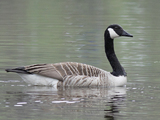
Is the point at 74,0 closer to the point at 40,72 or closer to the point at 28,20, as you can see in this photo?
the point at 28,20

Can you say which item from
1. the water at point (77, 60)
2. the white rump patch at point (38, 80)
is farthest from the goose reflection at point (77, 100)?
the white rump patch at point (38, 80)

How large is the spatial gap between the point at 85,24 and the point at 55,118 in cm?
2481

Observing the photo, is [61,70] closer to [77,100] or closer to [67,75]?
[67,75]

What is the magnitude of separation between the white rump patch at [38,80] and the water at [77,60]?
277 mm

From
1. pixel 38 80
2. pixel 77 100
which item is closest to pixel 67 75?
pixel 38 80

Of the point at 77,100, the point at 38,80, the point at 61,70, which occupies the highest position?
the point at 61,70

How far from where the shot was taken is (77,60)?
64.0 feet

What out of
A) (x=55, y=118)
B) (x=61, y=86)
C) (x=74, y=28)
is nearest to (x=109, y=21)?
(x=74, y=28)

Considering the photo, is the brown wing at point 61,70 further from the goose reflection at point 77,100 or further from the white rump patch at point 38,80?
the goose reflection at point 77,100

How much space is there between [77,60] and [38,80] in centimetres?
499

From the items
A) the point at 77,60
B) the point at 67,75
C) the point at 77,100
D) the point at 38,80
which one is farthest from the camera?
the point at 77,60

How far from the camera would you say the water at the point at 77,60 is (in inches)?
457

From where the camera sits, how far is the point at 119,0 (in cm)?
5984

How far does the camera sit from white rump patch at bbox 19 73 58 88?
1457cm
